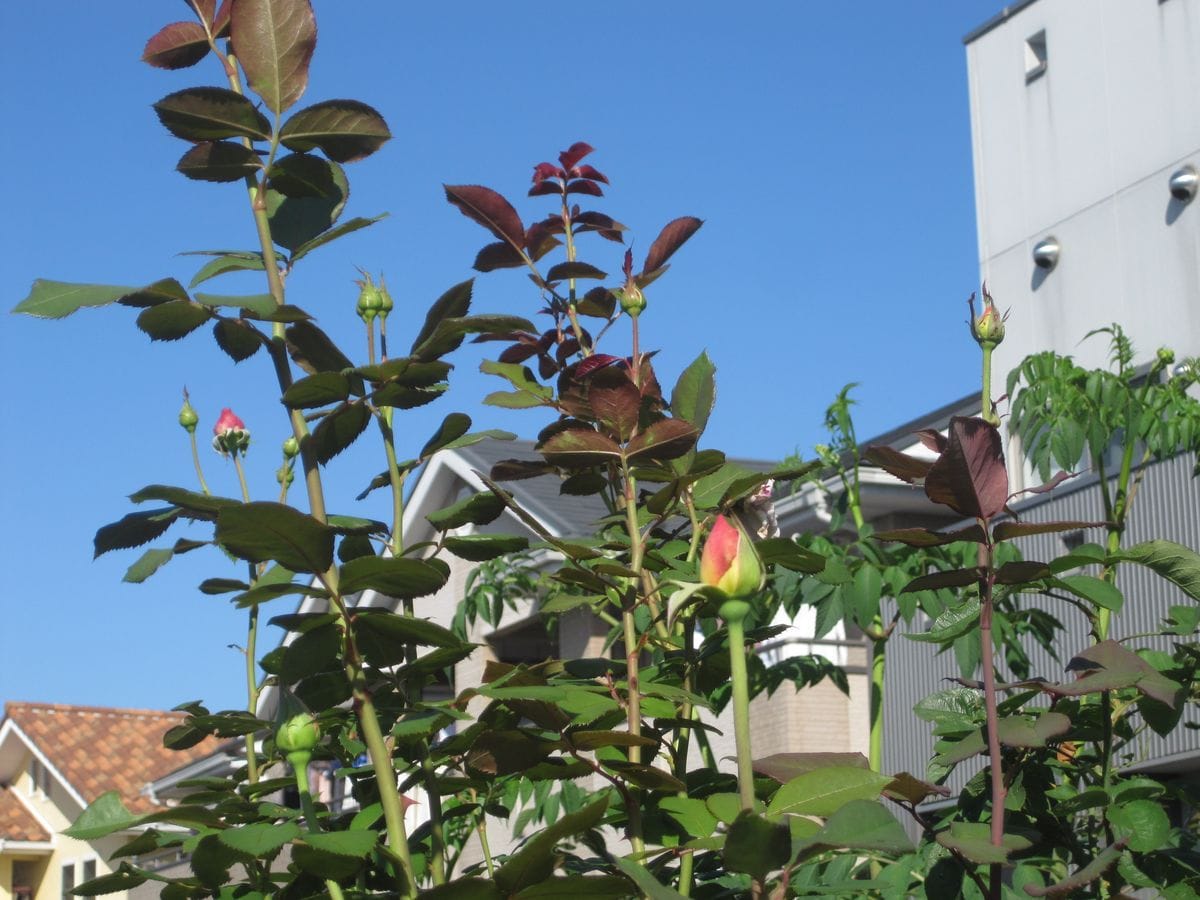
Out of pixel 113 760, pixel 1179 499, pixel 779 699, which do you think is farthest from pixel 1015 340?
pixel 113 760

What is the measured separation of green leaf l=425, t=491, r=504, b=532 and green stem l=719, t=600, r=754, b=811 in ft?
2.13

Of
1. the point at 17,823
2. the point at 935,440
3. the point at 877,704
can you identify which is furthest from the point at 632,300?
the point at 17,823

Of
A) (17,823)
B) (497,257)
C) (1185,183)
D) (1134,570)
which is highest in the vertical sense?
(1185,183)

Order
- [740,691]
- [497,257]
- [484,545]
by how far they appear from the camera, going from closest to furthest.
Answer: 1. [740,691]
2. [484,545]
3. [497,257]

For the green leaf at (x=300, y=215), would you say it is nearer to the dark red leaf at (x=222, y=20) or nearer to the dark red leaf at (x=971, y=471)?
the dark red leaf at (x=222, y=20)

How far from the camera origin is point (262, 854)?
1448 millimetres

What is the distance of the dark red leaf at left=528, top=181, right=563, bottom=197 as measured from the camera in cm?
256

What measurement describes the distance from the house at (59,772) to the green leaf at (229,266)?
89.0 ft

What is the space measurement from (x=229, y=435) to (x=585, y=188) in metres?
0.93

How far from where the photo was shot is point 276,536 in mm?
1407

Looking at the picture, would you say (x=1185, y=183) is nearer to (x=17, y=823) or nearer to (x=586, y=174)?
(x=586, y=174)

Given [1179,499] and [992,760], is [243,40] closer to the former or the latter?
[992,760]

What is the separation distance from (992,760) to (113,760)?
30821 millimetres

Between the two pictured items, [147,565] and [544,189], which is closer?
[147,565]
